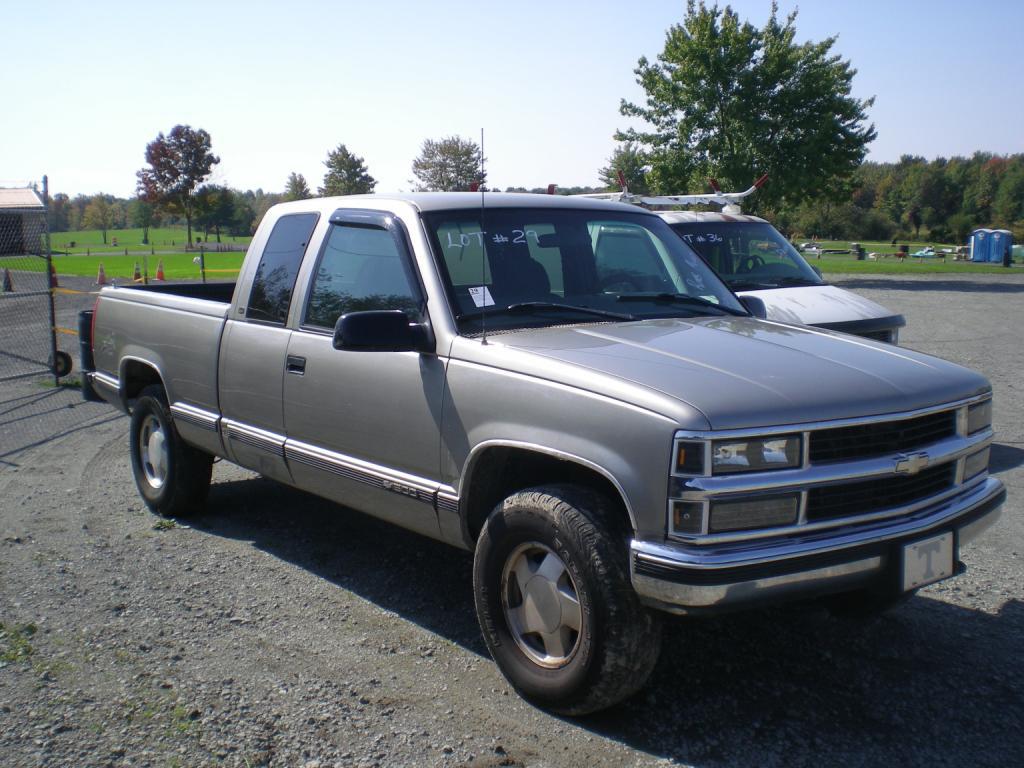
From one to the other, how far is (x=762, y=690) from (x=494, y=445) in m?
1.46

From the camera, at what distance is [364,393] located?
4422 mm

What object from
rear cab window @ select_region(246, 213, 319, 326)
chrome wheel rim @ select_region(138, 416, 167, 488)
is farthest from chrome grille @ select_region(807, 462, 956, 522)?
chrome wheel rim @ select_region(138, 416, 167, 488)

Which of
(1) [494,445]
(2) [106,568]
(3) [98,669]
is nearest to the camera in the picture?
(1) [494,445]

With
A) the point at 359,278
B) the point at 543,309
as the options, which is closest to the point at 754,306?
A: the point at 543,309

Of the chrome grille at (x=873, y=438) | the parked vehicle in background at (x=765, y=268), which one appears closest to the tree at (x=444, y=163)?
the parked vehicle in background at (x=765, y=268)

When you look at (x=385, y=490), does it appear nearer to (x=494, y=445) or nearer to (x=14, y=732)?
(x=494, y=445)

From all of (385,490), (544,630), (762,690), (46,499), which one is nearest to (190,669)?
(385,490)

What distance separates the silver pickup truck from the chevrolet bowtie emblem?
0.5 inches

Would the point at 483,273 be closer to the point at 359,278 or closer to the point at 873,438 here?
the point at 359,278

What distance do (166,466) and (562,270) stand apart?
3199 millimetres

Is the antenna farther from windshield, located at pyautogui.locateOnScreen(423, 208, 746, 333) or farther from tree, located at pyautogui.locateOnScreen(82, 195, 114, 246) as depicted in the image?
tree, located at pyautogui.locateOnScreen(82, 195, 114, 246)

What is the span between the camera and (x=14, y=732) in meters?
3.51

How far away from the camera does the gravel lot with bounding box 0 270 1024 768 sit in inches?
134

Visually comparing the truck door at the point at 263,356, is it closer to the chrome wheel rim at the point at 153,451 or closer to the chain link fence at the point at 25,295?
the chrome wheel rim at the point at 153,451
